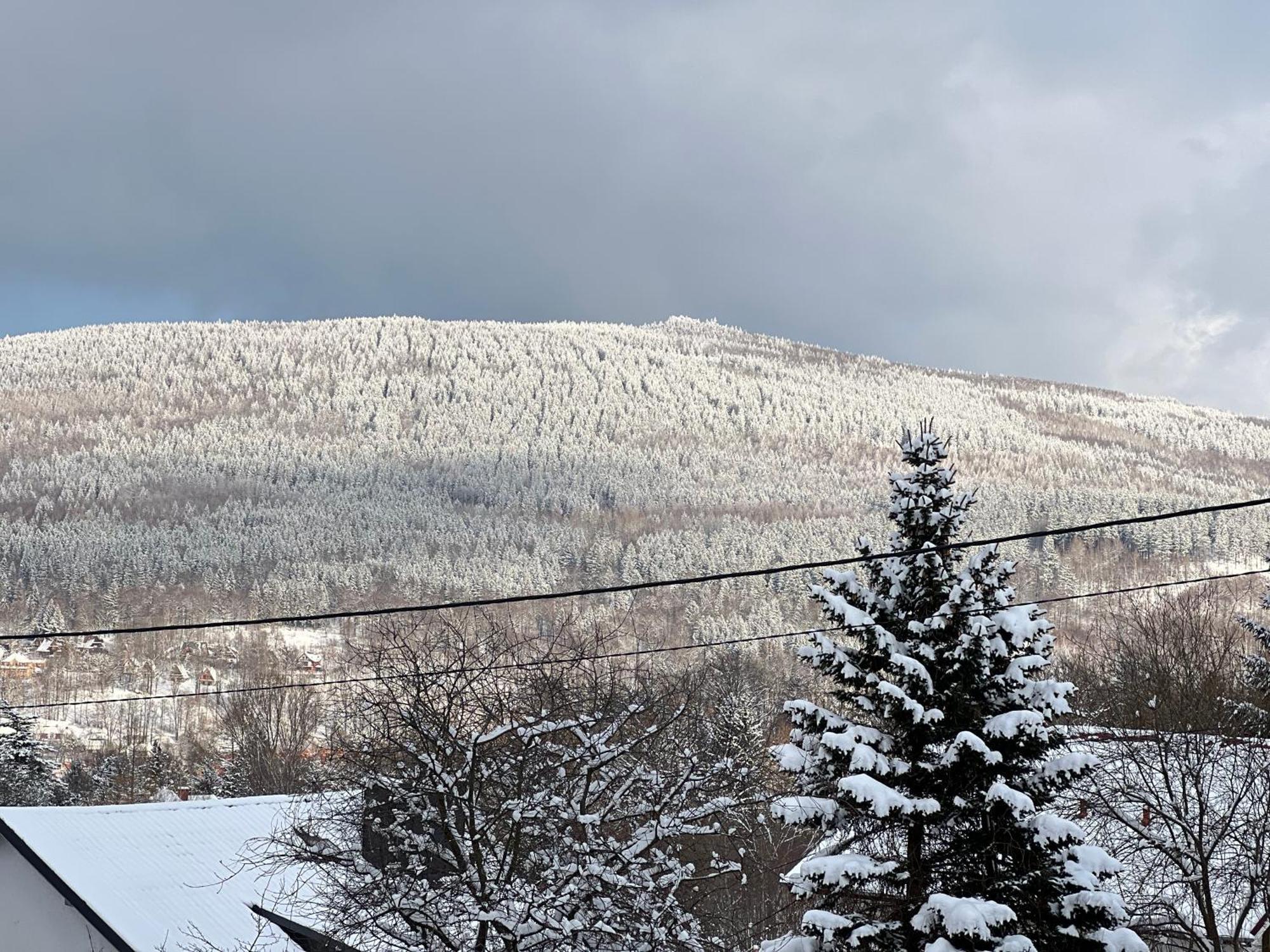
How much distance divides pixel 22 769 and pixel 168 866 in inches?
1831

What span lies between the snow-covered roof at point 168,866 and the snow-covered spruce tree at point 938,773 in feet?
23.3

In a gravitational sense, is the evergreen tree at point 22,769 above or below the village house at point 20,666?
below

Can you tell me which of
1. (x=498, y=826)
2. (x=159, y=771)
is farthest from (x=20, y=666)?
(x=498, y=826)

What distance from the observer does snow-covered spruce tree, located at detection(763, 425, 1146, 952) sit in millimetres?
14992

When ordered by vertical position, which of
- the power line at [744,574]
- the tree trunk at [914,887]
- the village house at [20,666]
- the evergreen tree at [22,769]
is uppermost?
the village house at [20,666]

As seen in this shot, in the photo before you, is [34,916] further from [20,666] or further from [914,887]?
[20,666]

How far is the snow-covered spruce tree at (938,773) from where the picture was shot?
49.2ft

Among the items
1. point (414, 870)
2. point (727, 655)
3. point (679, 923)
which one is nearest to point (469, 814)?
point (414, 870)

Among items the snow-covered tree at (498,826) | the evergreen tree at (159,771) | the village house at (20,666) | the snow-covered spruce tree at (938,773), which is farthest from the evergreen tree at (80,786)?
the village house at (20,666)

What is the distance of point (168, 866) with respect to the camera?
21.4 m

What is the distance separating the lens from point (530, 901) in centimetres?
1330

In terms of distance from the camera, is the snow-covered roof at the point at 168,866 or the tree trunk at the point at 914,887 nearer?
the tree trunk at the point at 914,887

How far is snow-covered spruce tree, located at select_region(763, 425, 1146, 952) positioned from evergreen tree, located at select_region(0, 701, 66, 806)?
2108 inches

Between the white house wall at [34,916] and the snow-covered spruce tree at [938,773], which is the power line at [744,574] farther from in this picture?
the white house wall at [34,916]
